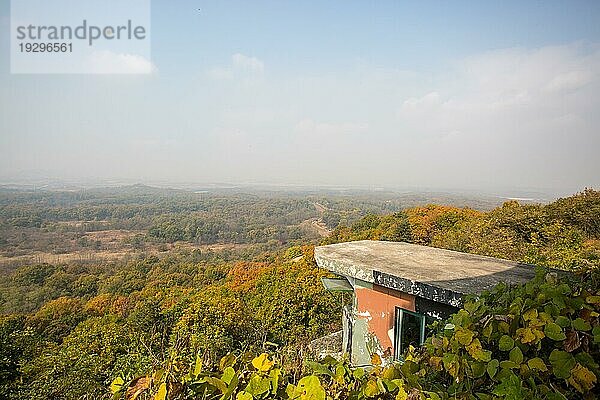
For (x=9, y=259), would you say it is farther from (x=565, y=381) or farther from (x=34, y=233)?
(x=565, y=381)

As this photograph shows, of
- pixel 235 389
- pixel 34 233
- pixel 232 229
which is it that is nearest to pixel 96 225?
pixel 34 233

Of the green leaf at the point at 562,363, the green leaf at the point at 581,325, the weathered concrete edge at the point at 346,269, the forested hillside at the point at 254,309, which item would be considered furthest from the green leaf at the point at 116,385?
the weathered concrete edge at the point at 346,269

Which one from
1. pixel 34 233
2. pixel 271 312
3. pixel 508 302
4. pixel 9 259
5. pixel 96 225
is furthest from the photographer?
pixel 96 225

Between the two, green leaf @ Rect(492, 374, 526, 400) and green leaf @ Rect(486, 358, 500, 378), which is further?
green leaf @ Rect(486, 358, 500, 378)

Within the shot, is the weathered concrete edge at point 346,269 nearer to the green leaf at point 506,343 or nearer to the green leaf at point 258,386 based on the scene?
the green leaf at point 506,343

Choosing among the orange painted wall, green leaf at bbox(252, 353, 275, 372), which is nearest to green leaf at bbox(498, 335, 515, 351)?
green leaf at bbox(252, 353, 275, 372)

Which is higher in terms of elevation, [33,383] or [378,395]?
[378,395]

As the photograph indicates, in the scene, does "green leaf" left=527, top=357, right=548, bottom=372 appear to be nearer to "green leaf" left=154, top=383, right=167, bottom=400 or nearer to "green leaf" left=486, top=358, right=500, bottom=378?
"green leaf" left=486, top=358, right=500, bottom=378

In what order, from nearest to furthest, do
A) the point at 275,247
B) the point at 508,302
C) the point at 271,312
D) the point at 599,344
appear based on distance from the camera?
the point at 599,344 < the point at 508,302 < the point at 271,312 < the point at 275,247

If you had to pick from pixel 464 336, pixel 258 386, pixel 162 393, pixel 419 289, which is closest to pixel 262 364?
pixel 258 386
